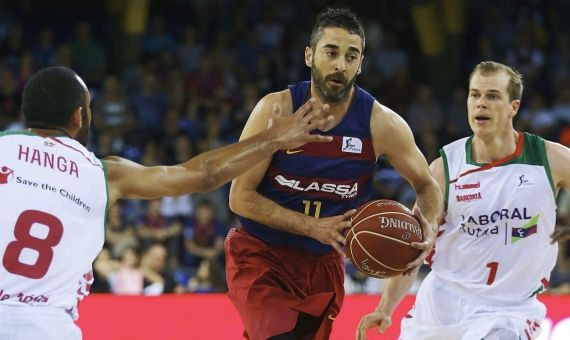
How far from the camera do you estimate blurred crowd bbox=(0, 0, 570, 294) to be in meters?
11.4

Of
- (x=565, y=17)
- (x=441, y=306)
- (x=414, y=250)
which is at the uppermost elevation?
(x=565, y=17)

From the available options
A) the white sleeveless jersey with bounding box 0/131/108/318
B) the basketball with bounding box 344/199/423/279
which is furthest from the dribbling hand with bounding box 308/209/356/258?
the white sleeveless jersey with bounding box 0/131/108/318

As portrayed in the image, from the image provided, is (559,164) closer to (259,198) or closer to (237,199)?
(259,198)

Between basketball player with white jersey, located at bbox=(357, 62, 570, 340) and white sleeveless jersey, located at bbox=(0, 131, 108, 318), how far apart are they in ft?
7.48

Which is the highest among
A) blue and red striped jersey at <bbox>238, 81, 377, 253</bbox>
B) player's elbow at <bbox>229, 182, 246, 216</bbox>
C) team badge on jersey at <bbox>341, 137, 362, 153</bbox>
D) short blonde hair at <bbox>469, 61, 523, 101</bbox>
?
short blonde hair at <bbox>469, 61, 523, 101</bbox>

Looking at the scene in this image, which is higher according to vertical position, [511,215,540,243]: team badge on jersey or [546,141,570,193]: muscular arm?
[546,141,570,193]: muscular arm

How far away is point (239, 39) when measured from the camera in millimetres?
15188

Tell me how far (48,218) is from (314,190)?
1.82m

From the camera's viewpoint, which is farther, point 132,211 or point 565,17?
point 565,17

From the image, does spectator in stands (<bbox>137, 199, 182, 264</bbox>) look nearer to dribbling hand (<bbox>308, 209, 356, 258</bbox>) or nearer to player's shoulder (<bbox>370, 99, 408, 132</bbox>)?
player's shoulder (<bbox>370, 99, 408, 132</bbox>)

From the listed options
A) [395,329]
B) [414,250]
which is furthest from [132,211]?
[414,250]

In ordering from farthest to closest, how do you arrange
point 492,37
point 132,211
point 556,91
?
point 492,37 → point 556,91 → point 132,211

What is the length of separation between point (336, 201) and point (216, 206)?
265 inches

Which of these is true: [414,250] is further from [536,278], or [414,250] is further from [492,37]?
[492,37]
